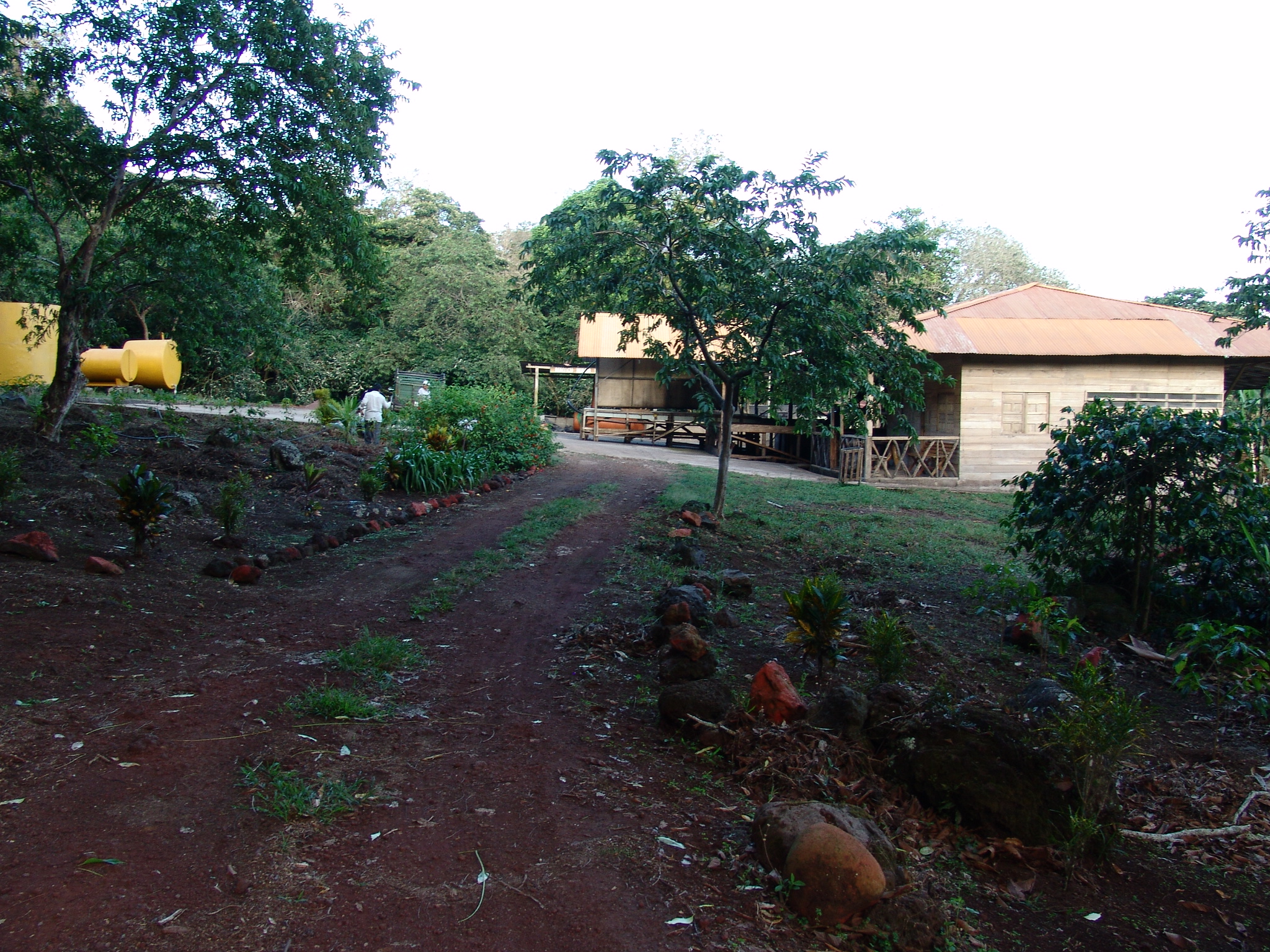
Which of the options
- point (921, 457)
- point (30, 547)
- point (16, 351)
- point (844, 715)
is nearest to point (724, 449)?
point (844, 715)

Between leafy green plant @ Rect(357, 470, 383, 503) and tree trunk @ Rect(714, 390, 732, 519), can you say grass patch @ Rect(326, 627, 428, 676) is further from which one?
tree trunk @ Rect(714, 390, 732, 519)

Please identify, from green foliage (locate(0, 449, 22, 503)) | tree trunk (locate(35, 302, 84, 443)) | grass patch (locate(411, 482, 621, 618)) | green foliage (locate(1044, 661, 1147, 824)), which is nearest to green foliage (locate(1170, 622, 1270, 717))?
green foliage (locate(1044, 661, 1147, 824))

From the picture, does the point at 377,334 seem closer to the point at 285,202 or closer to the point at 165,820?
the point at 285,202

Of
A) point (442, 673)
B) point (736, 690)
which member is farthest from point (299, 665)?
point (736, 690)

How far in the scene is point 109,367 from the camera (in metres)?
20.4

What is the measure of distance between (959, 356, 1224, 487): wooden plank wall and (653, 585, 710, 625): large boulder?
13.6m

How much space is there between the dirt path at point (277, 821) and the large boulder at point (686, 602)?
0.89 meters

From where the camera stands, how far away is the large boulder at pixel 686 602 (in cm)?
605

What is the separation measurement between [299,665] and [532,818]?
2.31 m

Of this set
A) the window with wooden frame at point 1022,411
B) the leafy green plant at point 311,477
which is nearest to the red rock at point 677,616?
the leafy green plant at point 311,477

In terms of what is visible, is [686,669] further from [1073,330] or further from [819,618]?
[1073,330]

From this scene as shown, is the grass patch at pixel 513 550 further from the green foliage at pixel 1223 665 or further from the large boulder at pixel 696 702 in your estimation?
the green foliage at pixel 1223 665

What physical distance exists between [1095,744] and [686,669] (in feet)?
7.33

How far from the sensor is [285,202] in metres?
9.84
